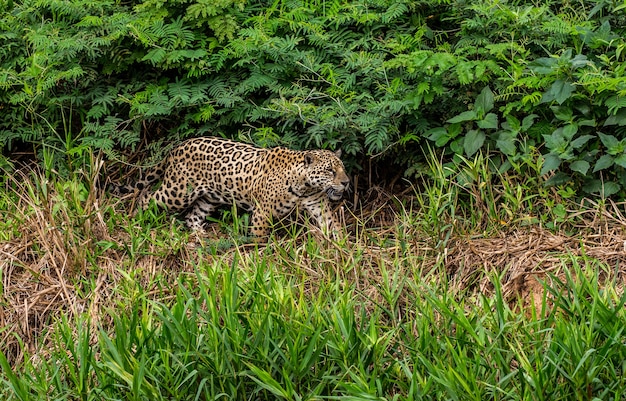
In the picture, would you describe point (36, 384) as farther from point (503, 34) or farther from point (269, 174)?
point (503, 34)

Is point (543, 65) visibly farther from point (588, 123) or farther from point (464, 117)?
point (464, 117)

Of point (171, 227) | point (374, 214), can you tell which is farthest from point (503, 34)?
point (171, 227)

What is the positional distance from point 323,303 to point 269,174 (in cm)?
190

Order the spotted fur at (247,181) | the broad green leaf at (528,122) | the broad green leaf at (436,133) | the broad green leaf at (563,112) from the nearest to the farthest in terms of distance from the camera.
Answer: the broad green leaf at (563,112) < the broad green leaf at (528,122) < the broad green leaf at (436,133) < the spotted fur at (247,181)

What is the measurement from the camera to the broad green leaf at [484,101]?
24.3ft

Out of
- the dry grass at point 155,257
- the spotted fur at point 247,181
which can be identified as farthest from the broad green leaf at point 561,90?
the spotted fur at point 247,181

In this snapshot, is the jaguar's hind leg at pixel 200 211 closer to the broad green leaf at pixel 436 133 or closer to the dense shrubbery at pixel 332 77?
the dense shrubbery at pixel 332 77

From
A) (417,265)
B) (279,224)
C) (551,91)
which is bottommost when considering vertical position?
(279,224)

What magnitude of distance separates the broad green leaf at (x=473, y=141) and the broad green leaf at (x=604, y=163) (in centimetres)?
84

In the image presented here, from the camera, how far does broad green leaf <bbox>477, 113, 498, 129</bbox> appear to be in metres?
7.34

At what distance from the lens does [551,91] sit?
708cm

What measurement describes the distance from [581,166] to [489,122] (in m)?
0.78

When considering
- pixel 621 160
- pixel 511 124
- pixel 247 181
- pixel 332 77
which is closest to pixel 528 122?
pixel 511 124

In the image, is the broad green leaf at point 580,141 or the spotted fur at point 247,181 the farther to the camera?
the spotted fur at point 247,181
